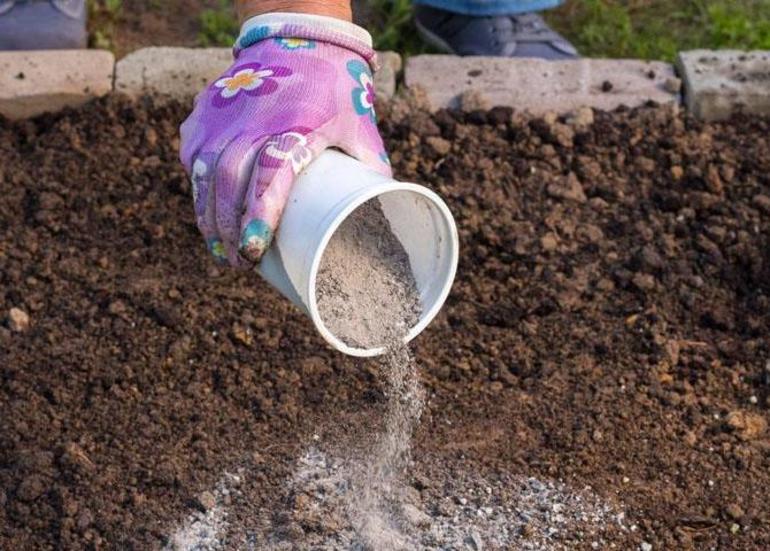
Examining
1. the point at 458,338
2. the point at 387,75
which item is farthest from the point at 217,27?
the point at 458,338

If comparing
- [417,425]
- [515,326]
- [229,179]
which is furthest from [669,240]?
[229,179]

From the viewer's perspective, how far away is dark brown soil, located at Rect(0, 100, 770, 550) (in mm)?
2523

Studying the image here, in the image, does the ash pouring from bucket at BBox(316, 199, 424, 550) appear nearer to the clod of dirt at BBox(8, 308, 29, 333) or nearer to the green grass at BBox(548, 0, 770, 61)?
the clod of dirt at BBox(8, 308, 29, 333)

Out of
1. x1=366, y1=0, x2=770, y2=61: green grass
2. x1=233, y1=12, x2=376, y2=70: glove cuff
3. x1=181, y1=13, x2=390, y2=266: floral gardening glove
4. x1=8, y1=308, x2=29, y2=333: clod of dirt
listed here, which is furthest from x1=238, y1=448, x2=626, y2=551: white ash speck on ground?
x1=366, y1=0, x2=770, y2=61: green grass

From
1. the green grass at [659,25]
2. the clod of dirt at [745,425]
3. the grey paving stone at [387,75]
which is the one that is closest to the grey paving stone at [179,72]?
the grey paving stone at [387,75]

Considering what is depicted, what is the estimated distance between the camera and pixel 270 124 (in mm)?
2062

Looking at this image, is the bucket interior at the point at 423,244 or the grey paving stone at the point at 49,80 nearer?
the bucket interior at the point at 423,244

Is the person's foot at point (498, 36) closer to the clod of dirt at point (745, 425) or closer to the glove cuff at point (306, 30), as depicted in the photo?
the clod of dirt at point (745, 425)

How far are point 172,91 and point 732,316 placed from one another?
56.8 inches

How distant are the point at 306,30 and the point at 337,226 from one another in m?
0.38

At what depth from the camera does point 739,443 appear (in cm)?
262

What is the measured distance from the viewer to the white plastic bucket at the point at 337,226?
1948 millimetres

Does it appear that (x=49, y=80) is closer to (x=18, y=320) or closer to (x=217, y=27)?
(x=217, y=27)

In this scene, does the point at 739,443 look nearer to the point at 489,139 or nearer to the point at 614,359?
the point at 614,359
